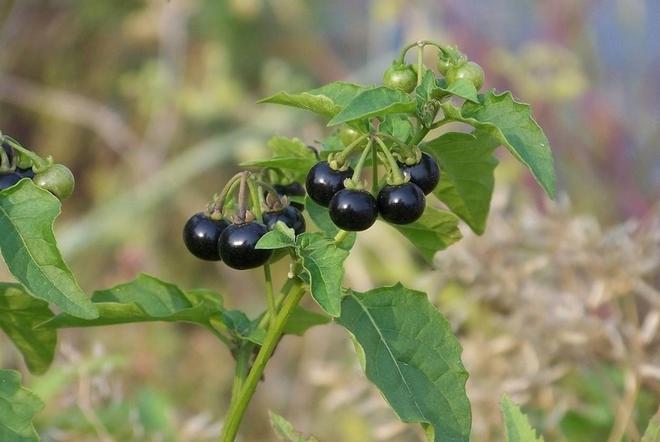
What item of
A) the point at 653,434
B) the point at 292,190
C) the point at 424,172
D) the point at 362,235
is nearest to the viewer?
the point at 424,172

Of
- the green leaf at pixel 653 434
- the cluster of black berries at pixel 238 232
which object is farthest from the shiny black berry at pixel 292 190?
the green leaf at pixel 653 434

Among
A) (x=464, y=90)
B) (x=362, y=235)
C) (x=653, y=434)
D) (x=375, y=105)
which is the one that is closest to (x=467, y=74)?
(x=464, y=90)

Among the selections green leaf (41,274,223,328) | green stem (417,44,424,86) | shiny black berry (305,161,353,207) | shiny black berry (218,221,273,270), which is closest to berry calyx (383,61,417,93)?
green stem (417,44,424,86)

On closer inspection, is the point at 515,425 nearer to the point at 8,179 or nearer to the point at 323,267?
the point at 323,267

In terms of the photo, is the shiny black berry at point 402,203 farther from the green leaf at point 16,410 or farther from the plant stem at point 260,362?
the green leaf at point 16,410

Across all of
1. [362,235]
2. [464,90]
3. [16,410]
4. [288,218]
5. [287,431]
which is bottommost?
[16,410]

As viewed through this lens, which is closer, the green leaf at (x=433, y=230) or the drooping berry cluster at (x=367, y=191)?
the drooping berry cluster at (x=367, y=191)
